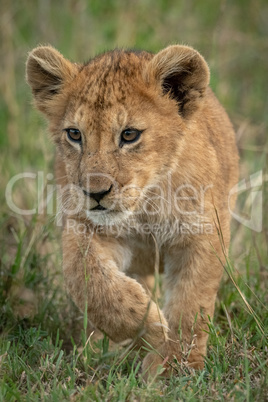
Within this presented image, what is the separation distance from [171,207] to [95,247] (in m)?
0.58

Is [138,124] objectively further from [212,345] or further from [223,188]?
[212,345]

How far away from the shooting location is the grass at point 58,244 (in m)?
3.41

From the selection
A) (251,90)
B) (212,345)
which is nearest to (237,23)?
(251,90)

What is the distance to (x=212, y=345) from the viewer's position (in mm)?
4090

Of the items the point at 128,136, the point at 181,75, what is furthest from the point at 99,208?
the point at 181,75

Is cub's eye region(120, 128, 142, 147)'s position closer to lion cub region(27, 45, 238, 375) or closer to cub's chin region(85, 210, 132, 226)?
→ lion cub region(27, 45, 238, 375)

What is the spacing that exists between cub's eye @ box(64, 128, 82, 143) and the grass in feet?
2.83

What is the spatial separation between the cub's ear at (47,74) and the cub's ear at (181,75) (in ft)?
2.10

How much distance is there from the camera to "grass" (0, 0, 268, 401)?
341cm

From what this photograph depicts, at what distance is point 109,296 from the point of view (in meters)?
3.87

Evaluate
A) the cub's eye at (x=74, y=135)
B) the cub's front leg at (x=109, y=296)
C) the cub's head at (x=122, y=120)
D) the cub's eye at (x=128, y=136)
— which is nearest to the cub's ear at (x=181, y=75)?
the cub's head at (x=122, y=120)

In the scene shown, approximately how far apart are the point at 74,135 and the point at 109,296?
105cm

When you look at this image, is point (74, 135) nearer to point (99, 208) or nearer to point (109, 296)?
point (99, 208)

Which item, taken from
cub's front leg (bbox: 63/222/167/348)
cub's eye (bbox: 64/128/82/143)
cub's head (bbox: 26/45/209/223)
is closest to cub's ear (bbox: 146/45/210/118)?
cub's head (bbox: 26/45/209/223)
